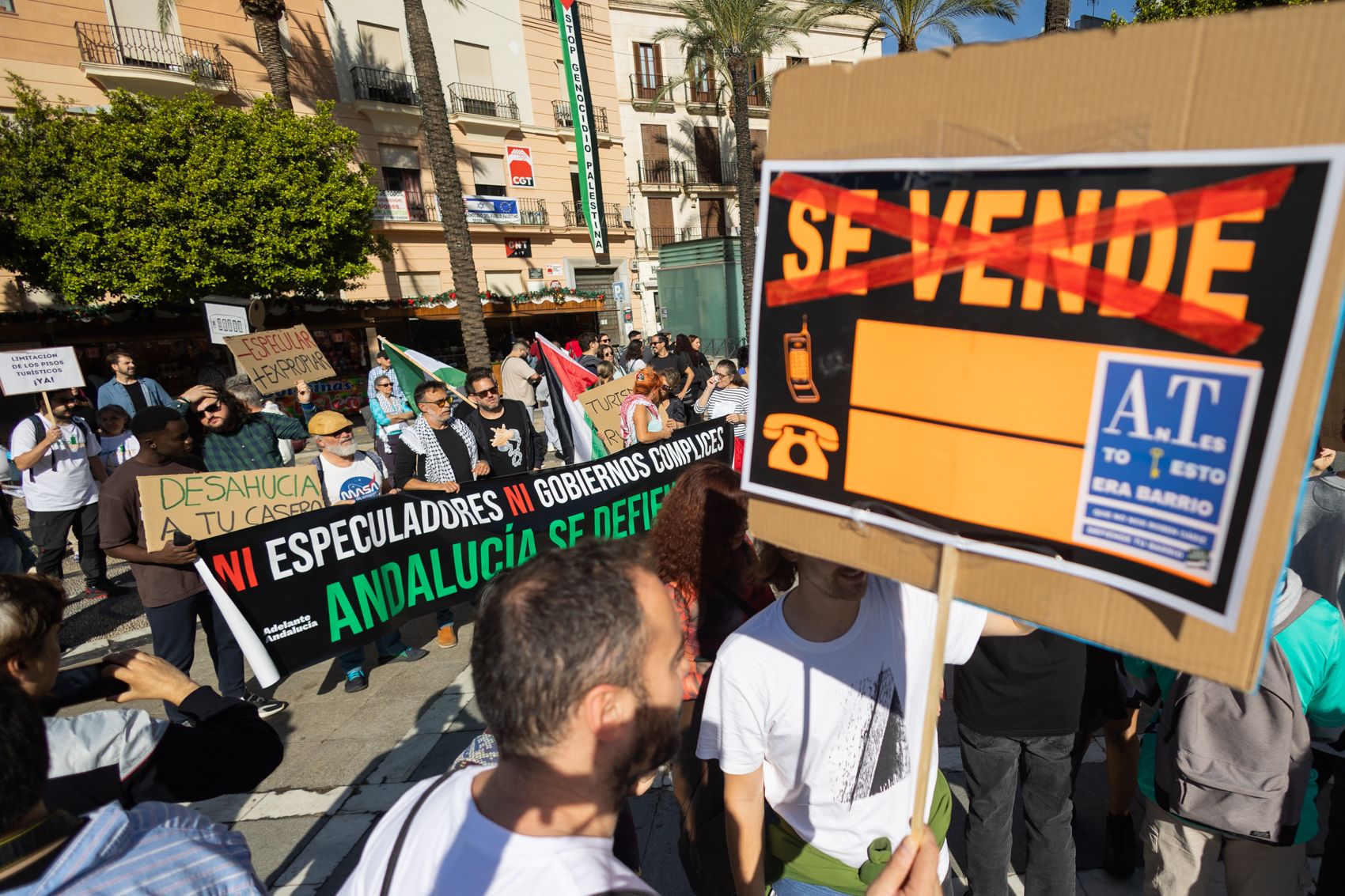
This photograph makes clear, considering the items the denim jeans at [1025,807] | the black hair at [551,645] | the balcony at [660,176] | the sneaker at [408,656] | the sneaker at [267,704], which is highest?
the balcony at [660,176]

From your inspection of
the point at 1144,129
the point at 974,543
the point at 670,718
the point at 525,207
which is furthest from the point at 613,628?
the point at 525,207

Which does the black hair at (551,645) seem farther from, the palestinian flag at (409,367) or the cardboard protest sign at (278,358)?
the cardboard protest sign at (278,358)

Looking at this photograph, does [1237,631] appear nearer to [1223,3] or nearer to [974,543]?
[974,543]

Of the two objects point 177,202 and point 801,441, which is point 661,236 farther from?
point 801,441

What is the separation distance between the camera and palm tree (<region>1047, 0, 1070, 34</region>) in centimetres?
969

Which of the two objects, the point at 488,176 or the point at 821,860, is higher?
the point at 488,176

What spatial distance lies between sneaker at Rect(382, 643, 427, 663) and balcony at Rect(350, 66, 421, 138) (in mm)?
21455

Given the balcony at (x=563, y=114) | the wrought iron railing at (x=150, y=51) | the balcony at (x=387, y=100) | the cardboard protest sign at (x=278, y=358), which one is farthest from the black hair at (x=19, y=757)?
the balcony at (x=563, y=114)

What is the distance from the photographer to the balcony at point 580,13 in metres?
23.9

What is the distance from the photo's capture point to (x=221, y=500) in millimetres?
3857

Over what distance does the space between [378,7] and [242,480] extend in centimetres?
2327

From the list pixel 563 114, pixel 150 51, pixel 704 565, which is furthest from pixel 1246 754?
pixel 563 114

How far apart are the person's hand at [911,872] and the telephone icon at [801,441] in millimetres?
641

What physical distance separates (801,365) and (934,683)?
58cm
